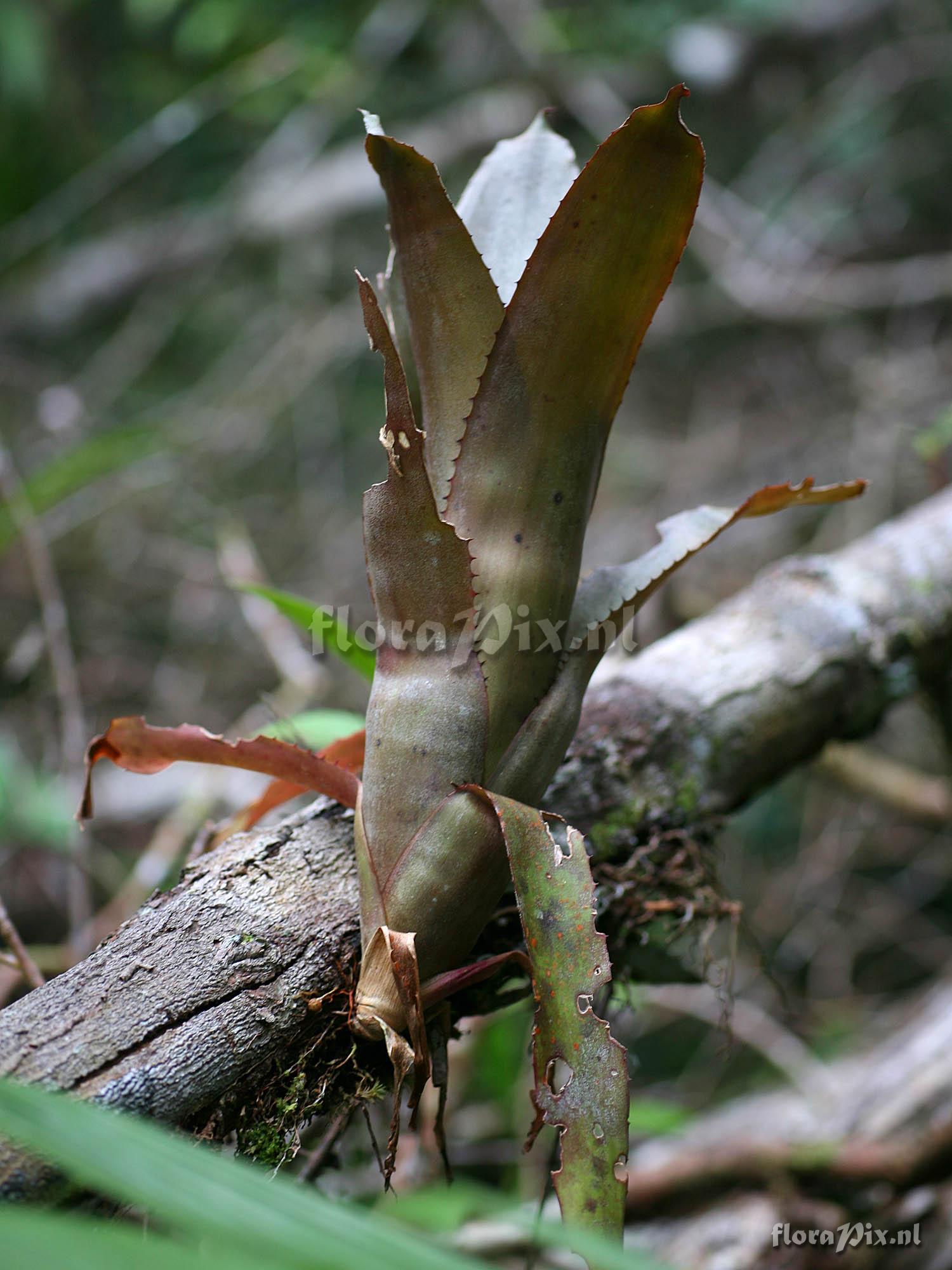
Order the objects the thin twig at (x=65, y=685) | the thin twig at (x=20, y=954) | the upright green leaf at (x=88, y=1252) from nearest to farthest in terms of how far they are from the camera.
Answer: the upright green leaf at (x=88, y=1252) → the thin twig at (x=20, y=954) → the thin twig at (x=65, y=685)

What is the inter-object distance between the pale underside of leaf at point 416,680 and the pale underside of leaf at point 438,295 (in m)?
0.08

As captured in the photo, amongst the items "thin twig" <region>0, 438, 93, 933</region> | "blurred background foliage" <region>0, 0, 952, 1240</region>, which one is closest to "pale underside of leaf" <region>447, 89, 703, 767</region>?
"thin twig" <region>0, 438, 93, 933</region>

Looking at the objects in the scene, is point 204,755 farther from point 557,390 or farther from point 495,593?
point 557,390

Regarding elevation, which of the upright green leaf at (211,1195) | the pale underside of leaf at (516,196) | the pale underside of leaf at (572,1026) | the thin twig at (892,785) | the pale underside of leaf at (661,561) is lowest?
the thin twig at (892,785)

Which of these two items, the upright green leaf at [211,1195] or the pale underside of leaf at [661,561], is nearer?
the upright green leaf at [211,1195]

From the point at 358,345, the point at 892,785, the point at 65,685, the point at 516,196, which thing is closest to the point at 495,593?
the point at 516,196

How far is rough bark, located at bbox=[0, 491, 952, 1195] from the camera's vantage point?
50cm

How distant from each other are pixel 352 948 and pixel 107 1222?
205mm

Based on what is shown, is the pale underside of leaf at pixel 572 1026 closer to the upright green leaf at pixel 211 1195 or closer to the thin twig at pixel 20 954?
the upright green leaf at pixel 211 1195

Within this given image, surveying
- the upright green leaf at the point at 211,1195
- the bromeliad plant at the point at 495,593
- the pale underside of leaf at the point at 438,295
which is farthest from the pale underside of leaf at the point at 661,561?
the upright green leaf at the point at 211,1195

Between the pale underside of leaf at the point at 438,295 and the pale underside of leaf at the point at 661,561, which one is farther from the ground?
the pale underside of leaf at the point at 438,295

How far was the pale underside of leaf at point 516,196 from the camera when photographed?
707mm

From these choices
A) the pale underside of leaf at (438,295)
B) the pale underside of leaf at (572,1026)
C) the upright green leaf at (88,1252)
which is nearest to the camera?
the upright green leaf at (88,1252)

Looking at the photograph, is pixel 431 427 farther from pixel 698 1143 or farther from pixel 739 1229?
pixel 698 1143
